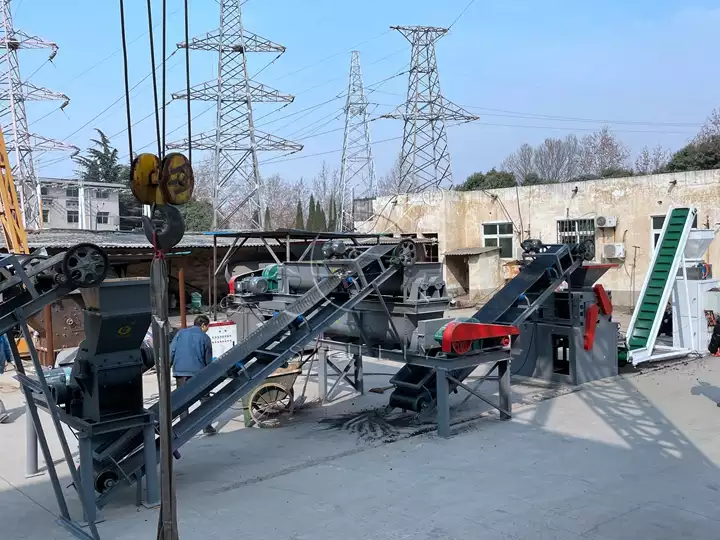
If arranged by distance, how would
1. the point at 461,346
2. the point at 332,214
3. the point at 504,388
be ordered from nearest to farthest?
the point at 461,346 < the point at 504,388 < the point at 332,214

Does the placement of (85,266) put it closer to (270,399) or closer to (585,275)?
(270,399)

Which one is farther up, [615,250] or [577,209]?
[577,209]

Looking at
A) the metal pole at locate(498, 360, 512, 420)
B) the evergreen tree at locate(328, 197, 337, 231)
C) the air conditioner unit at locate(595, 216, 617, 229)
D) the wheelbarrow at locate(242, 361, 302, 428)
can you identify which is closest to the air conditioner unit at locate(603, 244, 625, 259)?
the air conditioner unit at locate(595, 216, 617, 229)

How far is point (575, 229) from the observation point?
75.2 ft

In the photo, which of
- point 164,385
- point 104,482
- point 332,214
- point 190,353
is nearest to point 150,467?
point 104,482

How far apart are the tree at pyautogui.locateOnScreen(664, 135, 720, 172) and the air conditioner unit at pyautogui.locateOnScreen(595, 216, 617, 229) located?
37.3 feet

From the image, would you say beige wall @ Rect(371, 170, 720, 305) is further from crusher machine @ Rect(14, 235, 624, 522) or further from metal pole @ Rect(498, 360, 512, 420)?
metal pole @ Rect(498, 360, 512, 420)

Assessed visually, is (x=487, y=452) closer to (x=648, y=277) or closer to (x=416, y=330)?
(x=416, y=330)

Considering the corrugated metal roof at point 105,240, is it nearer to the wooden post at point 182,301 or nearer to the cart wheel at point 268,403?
the wooden post at point 182,301

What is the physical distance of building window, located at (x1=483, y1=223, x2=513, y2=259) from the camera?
81.9 feet

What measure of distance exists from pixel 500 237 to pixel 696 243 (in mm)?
11620

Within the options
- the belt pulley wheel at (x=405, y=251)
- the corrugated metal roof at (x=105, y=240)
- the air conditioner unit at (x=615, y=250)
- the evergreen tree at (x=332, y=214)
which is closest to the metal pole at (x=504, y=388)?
the belt pulley wheel at (x=405, y=251)

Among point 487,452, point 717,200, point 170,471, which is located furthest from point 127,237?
point 170,471

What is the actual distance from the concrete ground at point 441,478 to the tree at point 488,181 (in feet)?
95.0
